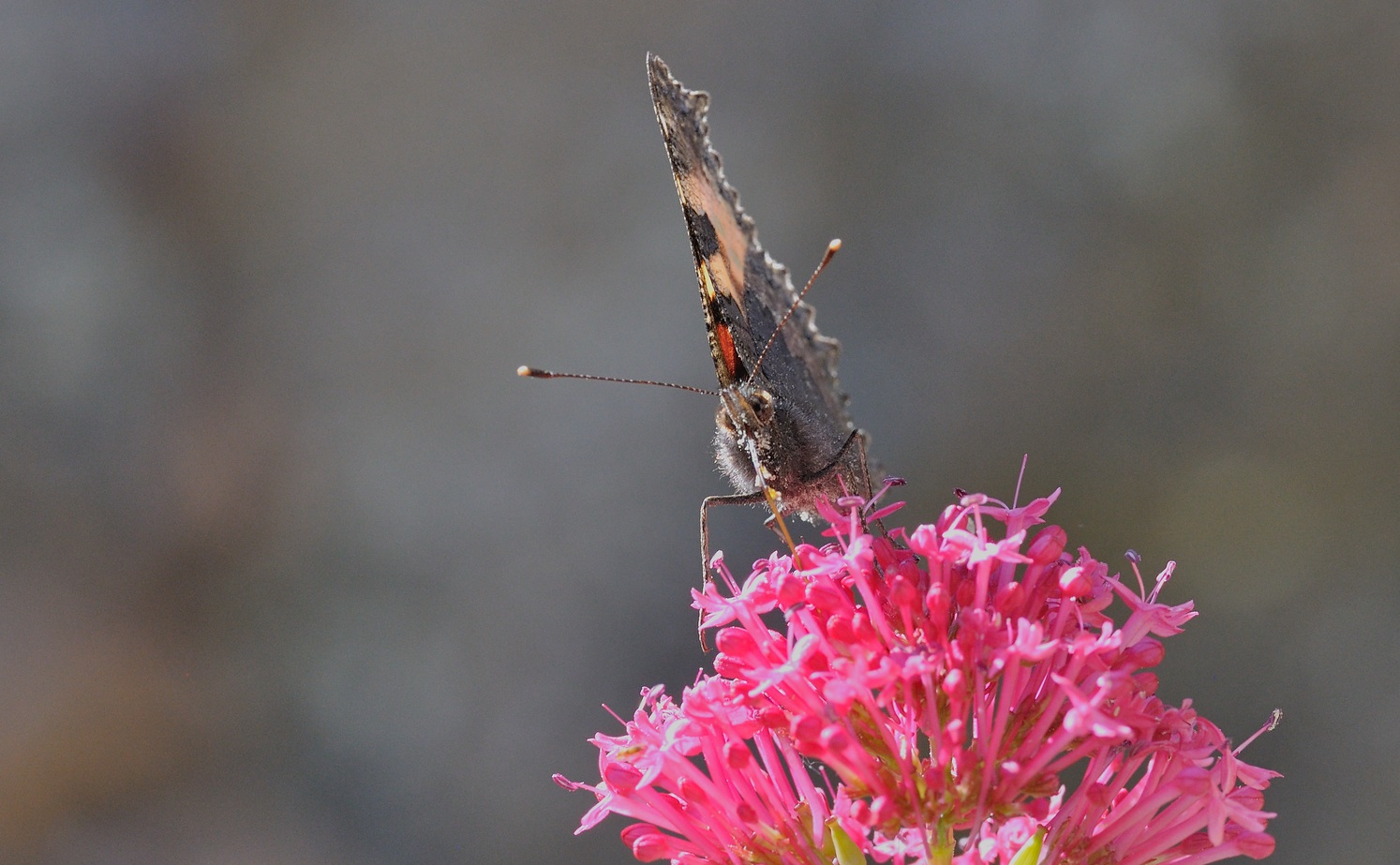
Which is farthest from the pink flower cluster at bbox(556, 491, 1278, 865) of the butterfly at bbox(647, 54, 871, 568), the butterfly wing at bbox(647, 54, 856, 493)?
the butterfly wing at bbox(647, 54, 856, 493)

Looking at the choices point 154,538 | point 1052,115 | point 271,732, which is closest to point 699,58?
point 1052,115

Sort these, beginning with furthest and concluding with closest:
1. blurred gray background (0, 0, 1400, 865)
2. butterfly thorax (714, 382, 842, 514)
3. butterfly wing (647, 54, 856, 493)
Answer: blurred gray background (0, 0, 1400, 865) → butterfly wing (647, 54, 856, 493) → butterfly thorax (714, 382, 842, 514)

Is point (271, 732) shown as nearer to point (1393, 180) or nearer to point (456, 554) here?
point (456, 554)

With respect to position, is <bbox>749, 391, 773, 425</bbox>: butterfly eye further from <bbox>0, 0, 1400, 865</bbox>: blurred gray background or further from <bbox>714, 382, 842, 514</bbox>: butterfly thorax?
<bbox>0, 0, 1400, 865</bbox>: blurred gray background

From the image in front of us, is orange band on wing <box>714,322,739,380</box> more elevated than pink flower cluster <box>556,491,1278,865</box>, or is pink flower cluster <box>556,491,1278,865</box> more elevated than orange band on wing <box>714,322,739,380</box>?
orange band on wing <box>714,322,739,380</box>

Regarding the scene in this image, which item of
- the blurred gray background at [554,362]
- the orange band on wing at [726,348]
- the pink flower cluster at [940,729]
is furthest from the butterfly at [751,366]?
the blurred gray background at [554,362]

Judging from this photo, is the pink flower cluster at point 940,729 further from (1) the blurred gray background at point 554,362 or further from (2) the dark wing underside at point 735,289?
(1) the blurred gray background at point 554,362
